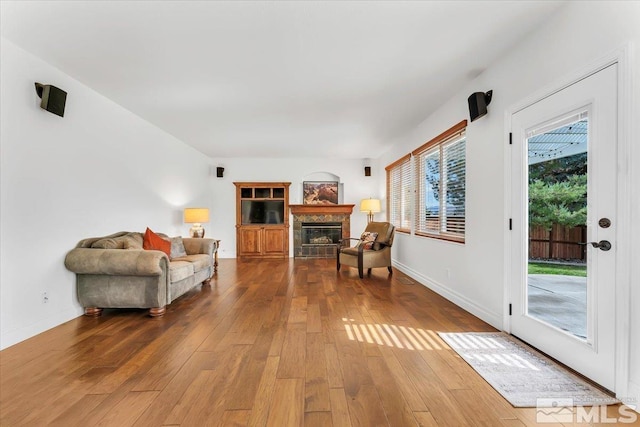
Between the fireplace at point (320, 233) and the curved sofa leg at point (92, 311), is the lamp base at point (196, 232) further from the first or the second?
the curved sofa leg at point (92, 311)

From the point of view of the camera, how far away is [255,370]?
2016 millimetres

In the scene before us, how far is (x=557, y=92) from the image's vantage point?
2.13m

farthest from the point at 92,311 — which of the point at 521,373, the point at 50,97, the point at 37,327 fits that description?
the point at 521,373

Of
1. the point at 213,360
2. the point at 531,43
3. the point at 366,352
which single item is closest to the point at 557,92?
the point at 531,43

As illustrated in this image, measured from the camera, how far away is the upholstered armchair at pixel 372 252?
16.9 ft

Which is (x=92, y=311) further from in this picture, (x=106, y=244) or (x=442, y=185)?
(x=442, y=185)

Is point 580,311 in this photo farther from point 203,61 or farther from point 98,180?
point 98,180

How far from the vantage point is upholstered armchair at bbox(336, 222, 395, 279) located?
16.9ft

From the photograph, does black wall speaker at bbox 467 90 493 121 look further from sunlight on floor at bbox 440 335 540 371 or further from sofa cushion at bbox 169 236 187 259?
sofa cushion at bbox 169 236 187 259

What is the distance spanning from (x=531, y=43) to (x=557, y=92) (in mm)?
562

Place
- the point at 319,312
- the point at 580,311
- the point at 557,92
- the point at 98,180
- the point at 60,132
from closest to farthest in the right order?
the point at 580,311
the point at 557,92
the point at 60,132
the point at 319,312
the point at 98,180

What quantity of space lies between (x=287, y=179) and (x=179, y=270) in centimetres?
454

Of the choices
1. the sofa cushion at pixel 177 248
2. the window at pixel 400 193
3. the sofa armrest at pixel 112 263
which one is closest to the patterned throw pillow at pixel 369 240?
the window at pixel 400 193

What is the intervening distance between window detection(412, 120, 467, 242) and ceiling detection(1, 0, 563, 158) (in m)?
0.57
